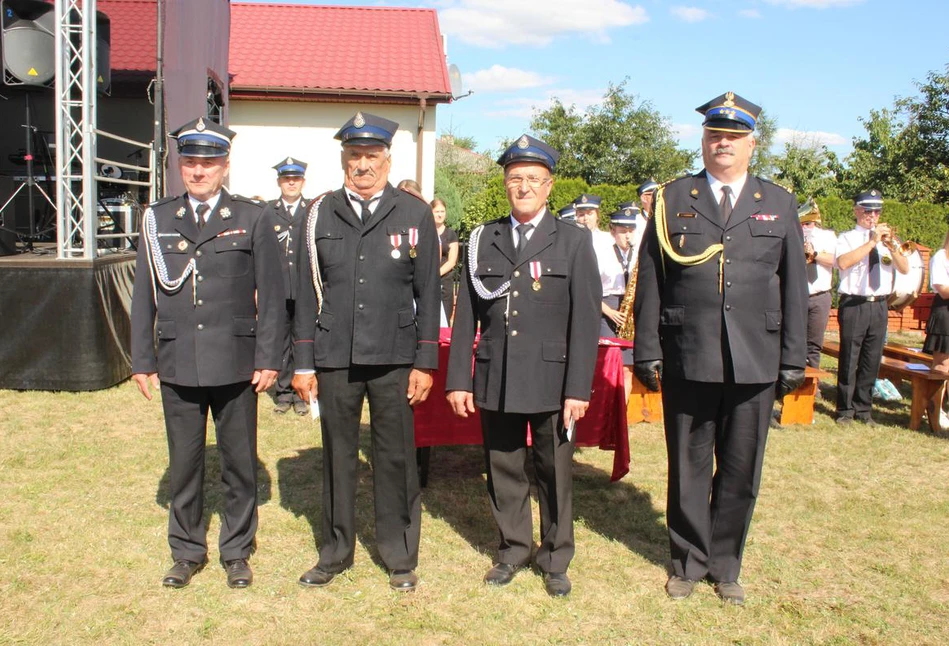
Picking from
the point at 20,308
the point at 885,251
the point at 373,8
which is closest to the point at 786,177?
the point at 373,8

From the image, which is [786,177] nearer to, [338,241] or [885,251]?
[885,251]

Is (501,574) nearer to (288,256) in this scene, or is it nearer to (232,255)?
(232,255)

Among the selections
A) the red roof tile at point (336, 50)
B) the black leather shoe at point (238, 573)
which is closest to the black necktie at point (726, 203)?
the black leather shoe at point (238, 573)

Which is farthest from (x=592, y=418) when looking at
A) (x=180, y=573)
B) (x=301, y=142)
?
(x=301, y=142)

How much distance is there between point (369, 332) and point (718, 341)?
159 centimetres

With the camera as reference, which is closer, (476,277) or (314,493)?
(476,277)

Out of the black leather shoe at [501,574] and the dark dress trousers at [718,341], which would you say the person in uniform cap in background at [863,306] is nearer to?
the dark dress trousers at [718,341]

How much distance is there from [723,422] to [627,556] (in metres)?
0.97

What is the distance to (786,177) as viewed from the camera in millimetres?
32250

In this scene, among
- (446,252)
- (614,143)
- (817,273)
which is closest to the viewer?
(817,273)

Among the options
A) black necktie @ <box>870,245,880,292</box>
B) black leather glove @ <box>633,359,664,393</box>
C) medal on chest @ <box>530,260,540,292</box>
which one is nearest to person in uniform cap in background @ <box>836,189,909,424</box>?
black necktie @ <box>870,245,880,292</box>

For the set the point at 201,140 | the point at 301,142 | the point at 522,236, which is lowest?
the point at 522,236

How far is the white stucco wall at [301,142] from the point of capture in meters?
16.3

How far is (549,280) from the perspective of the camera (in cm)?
388
